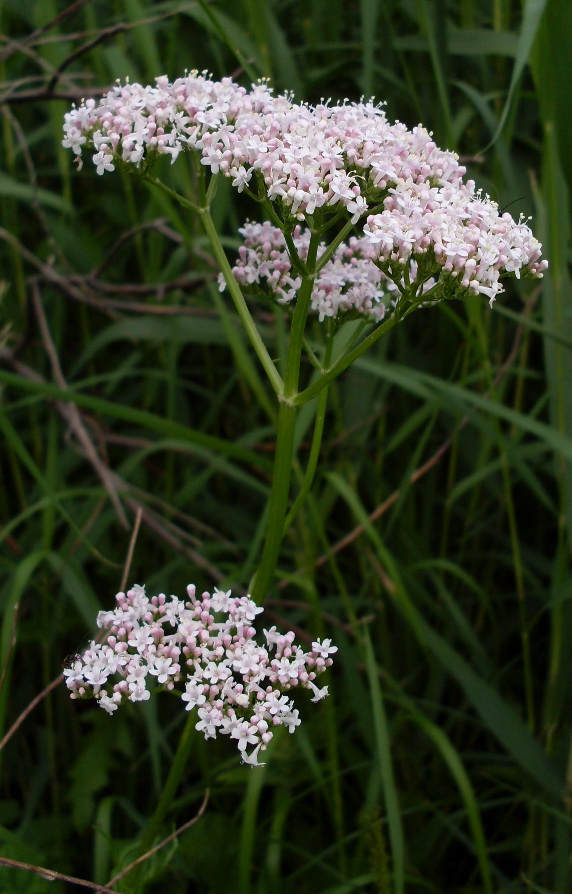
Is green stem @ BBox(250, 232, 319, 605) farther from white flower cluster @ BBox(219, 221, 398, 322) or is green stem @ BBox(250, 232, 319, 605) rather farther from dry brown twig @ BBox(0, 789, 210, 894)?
dry brown twig @ BBox(0, 789, 210, 894)

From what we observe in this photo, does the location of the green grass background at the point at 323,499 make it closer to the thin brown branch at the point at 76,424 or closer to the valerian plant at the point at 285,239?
the thin brown branch at the point at 76,424

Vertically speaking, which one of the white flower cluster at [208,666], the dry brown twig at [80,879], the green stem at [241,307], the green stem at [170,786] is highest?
the green stem at [241,307]

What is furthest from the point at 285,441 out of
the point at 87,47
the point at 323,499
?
the point at 87,47

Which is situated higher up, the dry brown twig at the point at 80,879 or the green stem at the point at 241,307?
the green stem at the point at 241,307

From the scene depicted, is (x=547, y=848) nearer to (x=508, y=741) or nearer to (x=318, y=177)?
(x=508, y=741)

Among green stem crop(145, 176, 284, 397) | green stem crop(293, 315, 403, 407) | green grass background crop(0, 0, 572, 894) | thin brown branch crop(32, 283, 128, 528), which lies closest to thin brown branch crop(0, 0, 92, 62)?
green grass background crop(0, 0, 572, 894)

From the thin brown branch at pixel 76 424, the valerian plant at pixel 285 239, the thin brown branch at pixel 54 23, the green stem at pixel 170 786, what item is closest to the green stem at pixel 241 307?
the valerian plant at pixel 285 239
